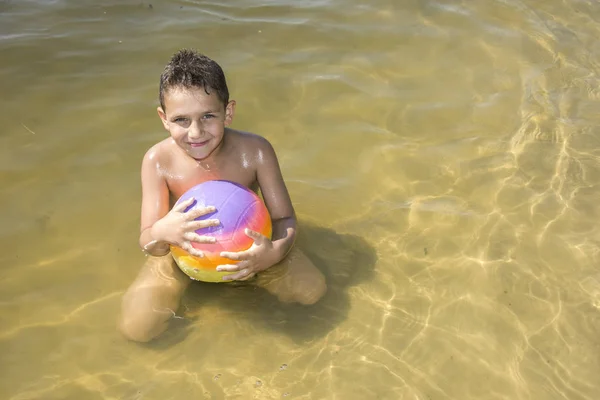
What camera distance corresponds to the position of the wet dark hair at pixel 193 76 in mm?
3352

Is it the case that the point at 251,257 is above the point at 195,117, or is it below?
below

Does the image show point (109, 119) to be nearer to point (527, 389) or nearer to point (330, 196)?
point (330, 196)

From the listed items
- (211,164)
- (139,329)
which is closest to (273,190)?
(211,164)

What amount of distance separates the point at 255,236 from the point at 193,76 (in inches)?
39.1

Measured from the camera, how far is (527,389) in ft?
10.8

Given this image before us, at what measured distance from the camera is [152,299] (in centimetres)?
371

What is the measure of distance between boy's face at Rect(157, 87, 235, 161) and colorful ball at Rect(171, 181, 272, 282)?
0.87 feet

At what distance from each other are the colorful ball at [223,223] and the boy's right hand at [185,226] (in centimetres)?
3

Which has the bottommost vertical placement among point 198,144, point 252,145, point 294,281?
point 294,281

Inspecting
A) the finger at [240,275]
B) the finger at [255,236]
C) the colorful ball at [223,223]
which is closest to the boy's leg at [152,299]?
Answer: the colorful ball at [223,223]

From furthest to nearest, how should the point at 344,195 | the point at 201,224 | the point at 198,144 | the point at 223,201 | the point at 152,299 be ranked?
the point at 344,195 < the point at 152,299 < the point at 198,144 < the point at 223,201 < the point at 201,224

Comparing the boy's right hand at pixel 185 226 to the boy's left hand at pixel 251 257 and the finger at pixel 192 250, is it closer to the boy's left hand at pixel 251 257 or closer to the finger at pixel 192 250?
the finger at pixel 192 250

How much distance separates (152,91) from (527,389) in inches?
167

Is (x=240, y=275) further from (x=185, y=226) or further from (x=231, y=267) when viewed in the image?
(x=185, y=226)
